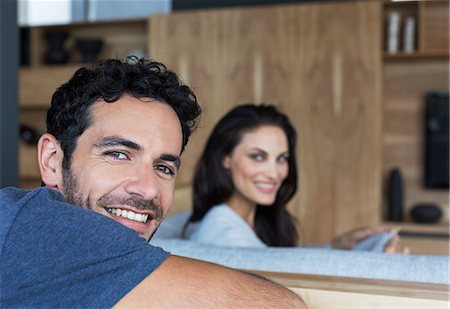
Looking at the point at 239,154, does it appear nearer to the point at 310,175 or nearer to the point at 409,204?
the point at 310,175

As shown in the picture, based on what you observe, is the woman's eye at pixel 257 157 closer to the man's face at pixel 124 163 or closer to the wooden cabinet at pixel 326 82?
the man's face at pixel 124 163

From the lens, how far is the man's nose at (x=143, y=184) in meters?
1.30

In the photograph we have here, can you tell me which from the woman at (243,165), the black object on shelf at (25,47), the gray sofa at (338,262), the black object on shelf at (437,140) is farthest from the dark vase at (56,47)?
the gray sofa at (338,262)

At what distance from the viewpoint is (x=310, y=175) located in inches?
185

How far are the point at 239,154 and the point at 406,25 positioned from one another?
8.15 ft

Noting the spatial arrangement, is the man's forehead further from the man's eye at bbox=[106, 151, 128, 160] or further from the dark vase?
the dark vase

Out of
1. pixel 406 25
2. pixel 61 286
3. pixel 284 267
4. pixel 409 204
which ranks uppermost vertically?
pixel 406 25

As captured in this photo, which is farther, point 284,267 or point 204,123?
point 204,123

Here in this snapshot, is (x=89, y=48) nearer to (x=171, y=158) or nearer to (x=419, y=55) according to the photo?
(x=419, y=55)

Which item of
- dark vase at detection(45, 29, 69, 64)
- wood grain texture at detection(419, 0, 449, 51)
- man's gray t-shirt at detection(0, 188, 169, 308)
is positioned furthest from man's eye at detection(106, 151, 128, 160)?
dark vase at detection(45, 29, 69, 64)

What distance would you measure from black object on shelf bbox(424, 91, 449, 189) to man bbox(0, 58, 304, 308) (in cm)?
362

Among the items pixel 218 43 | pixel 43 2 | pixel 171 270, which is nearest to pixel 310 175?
pixel 218 43

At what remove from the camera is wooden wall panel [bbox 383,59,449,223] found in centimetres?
490

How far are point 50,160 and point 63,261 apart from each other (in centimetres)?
47
